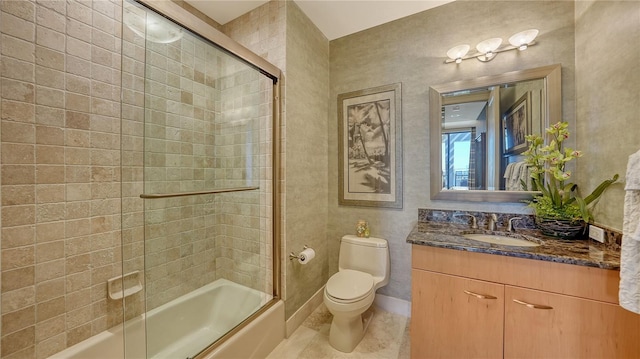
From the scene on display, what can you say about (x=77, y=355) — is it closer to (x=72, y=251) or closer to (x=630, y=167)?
(x=72, y=251)

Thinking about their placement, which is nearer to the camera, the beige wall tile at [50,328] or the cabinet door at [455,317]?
the beige wall tile at [50,328]

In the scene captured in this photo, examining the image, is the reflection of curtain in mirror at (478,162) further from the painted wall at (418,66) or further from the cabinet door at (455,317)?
the cabinet door at (455,317)

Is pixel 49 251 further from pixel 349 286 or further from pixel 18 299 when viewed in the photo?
pixel 349 286

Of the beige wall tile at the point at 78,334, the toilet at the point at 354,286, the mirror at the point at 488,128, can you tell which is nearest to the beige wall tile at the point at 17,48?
the beige wall tile at the point at 78,334

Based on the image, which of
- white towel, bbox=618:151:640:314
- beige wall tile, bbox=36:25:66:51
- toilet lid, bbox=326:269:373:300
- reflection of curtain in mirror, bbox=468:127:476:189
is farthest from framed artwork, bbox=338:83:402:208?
beige wall tile, bbox=36:25:66:51

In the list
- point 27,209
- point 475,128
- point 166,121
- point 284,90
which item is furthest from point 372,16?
point 27,209

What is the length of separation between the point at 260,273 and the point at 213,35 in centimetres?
165

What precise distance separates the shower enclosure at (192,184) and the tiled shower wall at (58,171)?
0.30ft

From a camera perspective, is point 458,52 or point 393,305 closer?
point 458,52

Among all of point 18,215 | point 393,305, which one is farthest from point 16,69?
point 393,305

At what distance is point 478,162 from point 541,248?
2.32 ft

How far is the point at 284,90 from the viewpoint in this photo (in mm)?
1705

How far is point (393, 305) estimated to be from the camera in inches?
A: 78.4

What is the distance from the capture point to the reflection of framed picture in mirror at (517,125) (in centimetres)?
156
